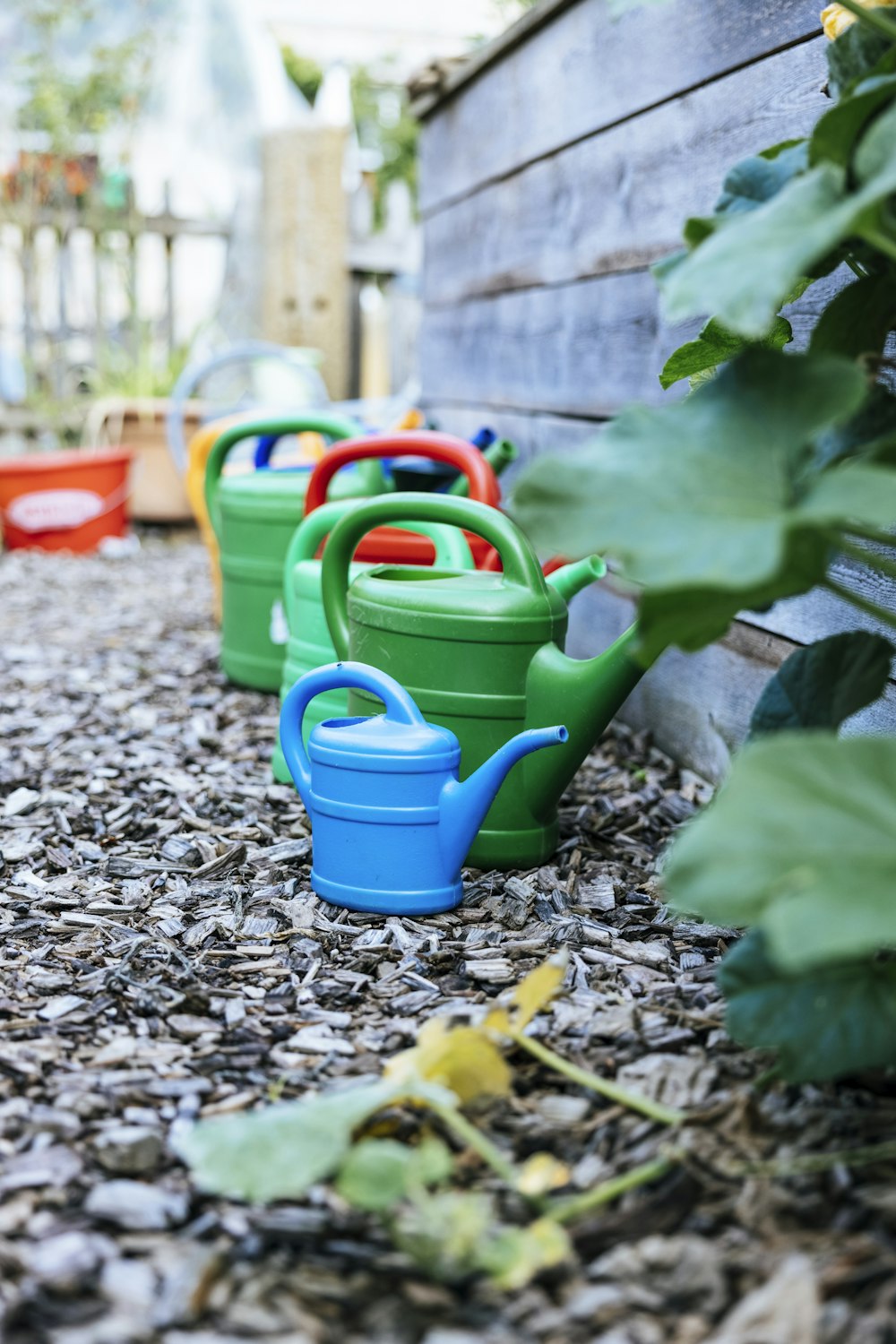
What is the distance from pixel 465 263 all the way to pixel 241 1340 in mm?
2701

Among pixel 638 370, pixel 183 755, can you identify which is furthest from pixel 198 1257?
pixel 638 370

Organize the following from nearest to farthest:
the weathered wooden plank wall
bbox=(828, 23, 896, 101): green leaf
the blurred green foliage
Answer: bbox=(828, 23, 896, 101): green leaf → the weathered wooden plank wall → the blurred green foliage

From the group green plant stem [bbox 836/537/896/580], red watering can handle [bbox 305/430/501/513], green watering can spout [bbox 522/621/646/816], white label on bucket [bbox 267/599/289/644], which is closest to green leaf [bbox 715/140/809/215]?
green plant stem [bbox 836/537/896/580]

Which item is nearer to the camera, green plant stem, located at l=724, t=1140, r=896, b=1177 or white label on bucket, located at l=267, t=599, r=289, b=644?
green plant stem, located at l=724, t=1140, r=896, b=1177

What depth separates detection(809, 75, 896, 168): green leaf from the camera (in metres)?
0.86

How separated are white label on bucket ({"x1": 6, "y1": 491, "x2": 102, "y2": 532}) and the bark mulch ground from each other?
92.1 inches

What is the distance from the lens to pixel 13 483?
4176 mm

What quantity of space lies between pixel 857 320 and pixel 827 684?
0.30m

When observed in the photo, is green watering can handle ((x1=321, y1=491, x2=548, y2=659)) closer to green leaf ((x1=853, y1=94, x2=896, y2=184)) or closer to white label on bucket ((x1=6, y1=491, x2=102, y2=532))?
green leaf ((x1=853, y1=94, x2=896, y2=184))

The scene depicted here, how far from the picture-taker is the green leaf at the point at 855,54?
3.15 feet

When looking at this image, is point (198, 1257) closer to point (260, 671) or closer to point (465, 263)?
point (260, 671)

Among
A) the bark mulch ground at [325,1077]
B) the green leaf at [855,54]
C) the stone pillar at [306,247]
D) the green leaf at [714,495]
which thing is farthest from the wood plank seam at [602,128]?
the stone pillar at [306,247]

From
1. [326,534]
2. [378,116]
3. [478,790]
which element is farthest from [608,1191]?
[378,116]

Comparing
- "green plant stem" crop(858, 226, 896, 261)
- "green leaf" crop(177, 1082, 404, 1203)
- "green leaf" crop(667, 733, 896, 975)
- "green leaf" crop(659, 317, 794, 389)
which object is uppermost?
"green plant stem" crop(858, 226, 896, 261)
